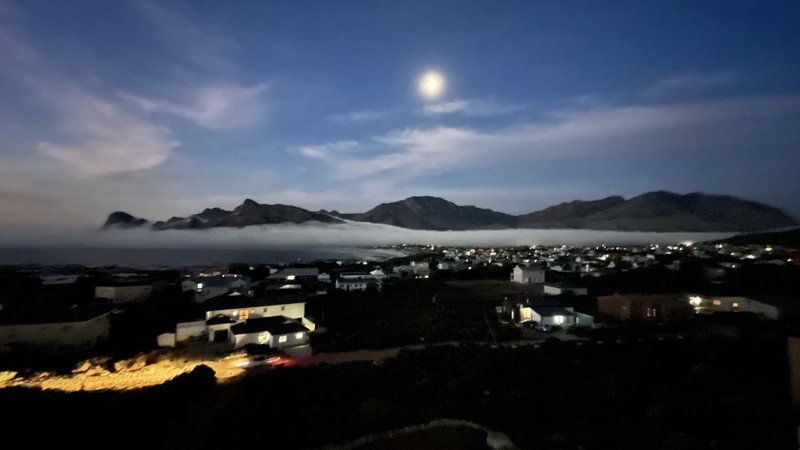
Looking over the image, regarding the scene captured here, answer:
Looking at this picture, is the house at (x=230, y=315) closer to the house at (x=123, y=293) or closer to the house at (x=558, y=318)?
the house at (x=558, y=318)

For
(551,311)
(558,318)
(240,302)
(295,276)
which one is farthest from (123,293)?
(558,318)

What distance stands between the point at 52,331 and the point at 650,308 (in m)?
34.1

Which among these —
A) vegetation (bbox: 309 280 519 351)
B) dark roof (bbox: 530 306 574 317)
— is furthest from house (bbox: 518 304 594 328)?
vegetation (bbox: 309 280 519 351)

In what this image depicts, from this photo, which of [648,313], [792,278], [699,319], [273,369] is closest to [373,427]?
[273,369]

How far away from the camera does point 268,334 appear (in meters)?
20.6

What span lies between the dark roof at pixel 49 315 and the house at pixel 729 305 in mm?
36773

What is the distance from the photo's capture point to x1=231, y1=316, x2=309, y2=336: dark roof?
67.4 feet

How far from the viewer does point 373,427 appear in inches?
430

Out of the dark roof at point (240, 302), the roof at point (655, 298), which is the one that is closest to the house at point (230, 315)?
the dark roof at point (240, 302)

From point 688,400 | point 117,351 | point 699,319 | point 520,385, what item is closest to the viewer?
point 688,400

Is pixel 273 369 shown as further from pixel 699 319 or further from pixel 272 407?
pixel 699 319

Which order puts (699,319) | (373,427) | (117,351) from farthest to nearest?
(699,319) → (117,351) → (373,427)

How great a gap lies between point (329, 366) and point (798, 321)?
26249mm

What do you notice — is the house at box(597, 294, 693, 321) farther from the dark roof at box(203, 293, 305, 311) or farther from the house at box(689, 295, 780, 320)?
the dark roof at box(203, 293, 305, 311)
